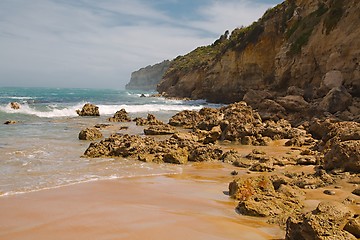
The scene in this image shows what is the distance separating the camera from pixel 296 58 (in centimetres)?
2772

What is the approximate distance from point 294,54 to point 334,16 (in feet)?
15.3

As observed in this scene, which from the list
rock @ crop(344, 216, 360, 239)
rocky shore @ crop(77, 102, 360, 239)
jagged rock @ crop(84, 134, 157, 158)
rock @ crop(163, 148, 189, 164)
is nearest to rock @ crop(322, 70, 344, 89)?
rocky shore @ crop(77, 102, 360, 239)

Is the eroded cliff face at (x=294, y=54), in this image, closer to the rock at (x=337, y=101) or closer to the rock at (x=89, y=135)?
the rock at (x=337, y=101)

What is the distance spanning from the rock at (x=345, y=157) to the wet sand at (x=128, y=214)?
269 centimetres

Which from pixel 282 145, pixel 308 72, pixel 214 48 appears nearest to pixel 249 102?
pixel 308 72

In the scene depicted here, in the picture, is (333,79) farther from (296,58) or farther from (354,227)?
(354,227)

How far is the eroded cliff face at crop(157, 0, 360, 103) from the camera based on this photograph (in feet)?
70.2

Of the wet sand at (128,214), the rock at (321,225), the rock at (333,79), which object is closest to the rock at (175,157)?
the wet sand at (128,214)

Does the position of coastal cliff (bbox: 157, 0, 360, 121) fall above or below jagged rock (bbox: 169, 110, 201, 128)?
above

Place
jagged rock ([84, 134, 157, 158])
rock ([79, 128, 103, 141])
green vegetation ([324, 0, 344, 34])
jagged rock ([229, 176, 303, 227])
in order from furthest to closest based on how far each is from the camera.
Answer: green vegetation ([324, 0, 344, 34]), rock ([79, 128, 103, 141]), jagged rock ([84, 134, 157, 158]), jagged rock ([229, 176, 303, 227])

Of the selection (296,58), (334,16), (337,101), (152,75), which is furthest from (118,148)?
(152,75)

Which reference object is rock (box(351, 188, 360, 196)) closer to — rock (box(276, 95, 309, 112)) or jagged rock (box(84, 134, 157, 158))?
jagged rock (box(84, 134, 157, 158))

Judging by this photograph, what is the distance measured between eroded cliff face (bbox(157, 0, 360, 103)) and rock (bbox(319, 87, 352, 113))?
67.8 inches

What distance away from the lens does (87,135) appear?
14250 millimetres
